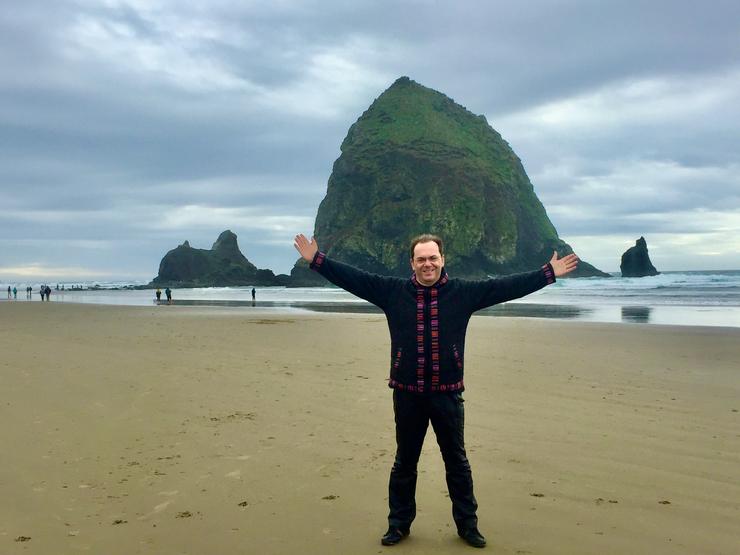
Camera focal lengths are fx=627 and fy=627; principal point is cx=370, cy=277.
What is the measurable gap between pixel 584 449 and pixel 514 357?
7.00 meters

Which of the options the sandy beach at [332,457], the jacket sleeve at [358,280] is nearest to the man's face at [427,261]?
the jacket sleeve at [358,280]

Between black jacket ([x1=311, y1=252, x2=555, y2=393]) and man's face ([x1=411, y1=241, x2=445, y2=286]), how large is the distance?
0.27 ft

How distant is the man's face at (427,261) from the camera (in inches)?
164

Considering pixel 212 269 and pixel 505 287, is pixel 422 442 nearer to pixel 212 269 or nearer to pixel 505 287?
pixel 505 287

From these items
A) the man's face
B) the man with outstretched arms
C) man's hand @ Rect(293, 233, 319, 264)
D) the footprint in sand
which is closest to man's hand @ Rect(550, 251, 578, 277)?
the man with outstretched arms

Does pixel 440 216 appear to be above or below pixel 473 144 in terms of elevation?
below

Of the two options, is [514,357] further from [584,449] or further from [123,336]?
[123,336]

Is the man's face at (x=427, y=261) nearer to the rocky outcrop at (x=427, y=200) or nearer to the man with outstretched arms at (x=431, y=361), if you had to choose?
the man with outstretched arms at (x=431, y=361)

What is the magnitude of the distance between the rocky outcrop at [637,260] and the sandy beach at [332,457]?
111403mm

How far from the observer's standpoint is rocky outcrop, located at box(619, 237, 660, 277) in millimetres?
115062

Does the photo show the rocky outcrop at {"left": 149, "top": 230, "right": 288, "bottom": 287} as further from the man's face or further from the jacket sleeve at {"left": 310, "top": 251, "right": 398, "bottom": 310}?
the man's face

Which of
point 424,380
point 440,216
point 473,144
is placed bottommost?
point 424,380

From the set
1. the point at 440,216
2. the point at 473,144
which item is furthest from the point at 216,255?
the point at 473,144

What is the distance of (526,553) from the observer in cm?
396
